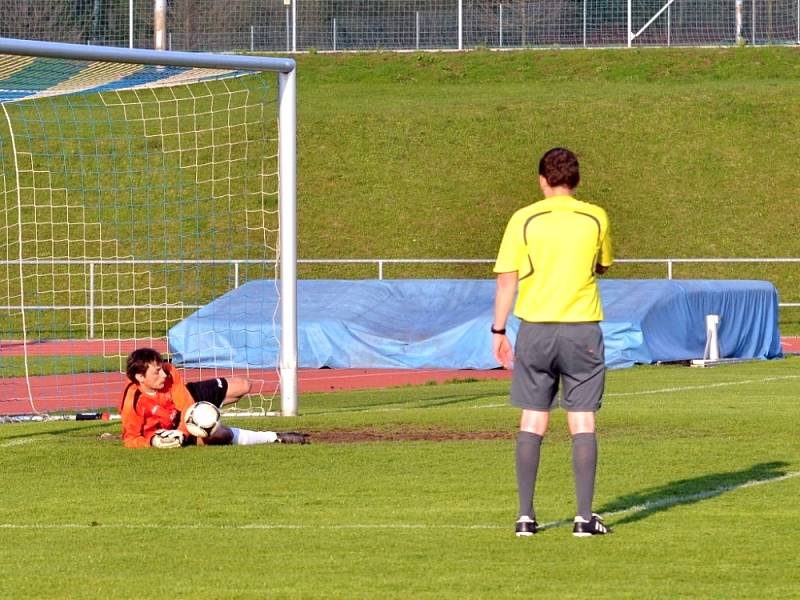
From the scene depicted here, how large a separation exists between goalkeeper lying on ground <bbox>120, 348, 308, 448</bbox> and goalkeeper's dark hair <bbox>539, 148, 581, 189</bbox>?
491cm

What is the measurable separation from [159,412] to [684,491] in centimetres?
446

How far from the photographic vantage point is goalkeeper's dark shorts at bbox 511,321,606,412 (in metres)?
8.41

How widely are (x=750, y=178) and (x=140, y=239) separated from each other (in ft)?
52.2

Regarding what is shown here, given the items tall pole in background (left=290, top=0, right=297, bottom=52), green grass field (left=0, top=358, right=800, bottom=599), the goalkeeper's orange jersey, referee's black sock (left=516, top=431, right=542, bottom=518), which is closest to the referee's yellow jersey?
referee's black sock (left=516, top=431, right=542, bottom=518)

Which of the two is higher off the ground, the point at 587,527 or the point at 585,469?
the point at 585,469

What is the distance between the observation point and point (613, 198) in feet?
136

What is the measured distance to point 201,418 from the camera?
12.7 m

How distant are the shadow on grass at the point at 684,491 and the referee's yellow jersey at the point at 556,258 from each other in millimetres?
1359

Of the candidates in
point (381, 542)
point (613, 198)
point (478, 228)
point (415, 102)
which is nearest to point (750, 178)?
point (613, 198)

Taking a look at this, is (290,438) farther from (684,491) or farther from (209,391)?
(684,491)

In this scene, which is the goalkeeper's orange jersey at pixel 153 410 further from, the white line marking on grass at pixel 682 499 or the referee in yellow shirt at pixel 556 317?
the referee in yellow shirt at pixel 556 317

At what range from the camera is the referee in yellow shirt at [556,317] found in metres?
8.40

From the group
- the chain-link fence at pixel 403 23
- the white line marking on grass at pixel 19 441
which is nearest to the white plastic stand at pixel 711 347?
the white line marking on grass at pixel 19 441

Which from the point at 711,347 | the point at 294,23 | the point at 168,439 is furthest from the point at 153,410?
the point at 294,23
